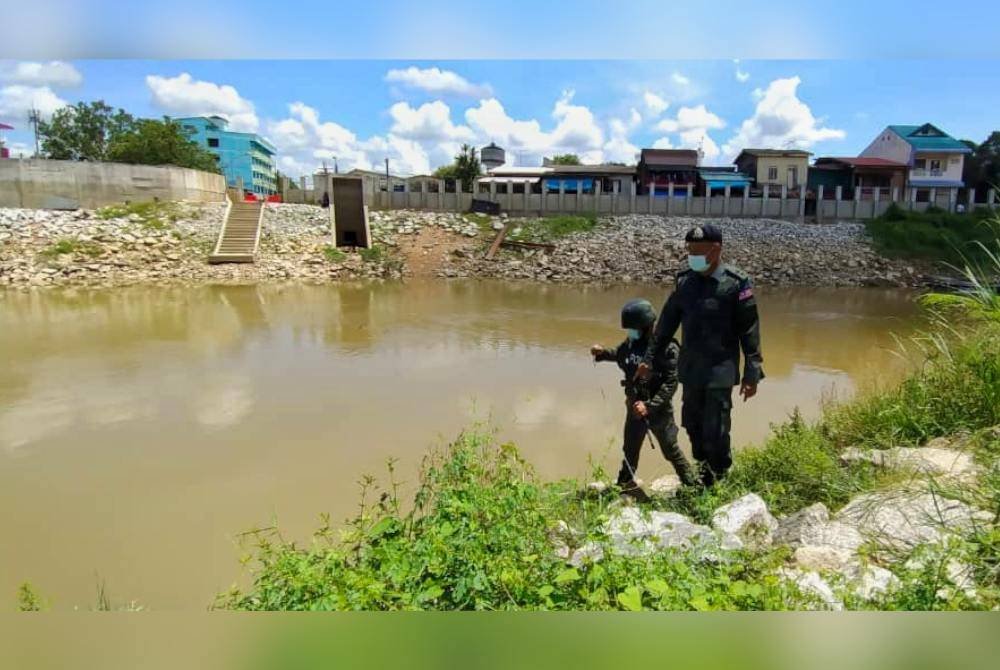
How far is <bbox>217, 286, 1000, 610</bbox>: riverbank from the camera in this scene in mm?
1809

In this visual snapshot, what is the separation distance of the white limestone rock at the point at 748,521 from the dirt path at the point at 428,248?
17.4m

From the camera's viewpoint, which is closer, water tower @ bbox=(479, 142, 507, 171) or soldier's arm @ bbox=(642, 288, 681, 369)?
soldier's arm @ bbox=(642, 288, 681, 369)

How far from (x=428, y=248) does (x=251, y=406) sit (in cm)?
1490

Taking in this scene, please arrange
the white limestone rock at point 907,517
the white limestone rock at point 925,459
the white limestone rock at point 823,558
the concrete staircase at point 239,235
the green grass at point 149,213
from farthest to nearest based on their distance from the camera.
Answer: the green grass at point 149,213, the concrete staircase at point 239,235, the white limestone rock at point 925,459, the white limestone rock at point 823,558, the white limestone rock at point 907,517

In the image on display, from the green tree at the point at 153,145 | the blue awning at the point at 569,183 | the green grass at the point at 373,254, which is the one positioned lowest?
the green grass at the point at 373,254

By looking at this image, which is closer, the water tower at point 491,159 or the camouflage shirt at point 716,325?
the camouflage shirt at point 716,325

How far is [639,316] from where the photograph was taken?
3.69 m

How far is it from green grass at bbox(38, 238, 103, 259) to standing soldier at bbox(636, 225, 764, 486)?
19698 millimetres

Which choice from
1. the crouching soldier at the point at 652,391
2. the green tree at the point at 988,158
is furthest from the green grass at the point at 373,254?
the crouching soldier at the point at 652,391

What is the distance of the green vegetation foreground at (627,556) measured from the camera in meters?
1.78

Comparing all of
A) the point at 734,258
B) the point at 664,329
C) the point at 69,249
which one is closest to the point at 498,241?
the point at 734,258

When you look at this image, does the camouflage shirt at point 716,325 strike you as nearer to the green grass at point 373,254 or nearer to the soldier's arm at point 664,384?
the soldier's arm at point 664,384

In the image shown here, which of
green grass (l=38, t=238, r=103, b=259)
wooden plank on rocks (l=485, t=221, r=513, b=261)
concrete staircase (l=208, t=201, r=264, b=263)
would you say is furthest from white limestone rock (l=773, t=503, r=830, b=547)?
green grass (l=38, t=238, r=103, b=259)

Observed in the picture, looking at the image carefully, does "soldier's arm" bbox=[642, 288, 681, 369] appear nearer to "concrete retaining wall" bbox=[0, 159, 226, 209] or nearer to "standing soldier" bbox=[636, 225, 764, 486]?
"standing soldier" bbox=[636, 225, 764, 486]
